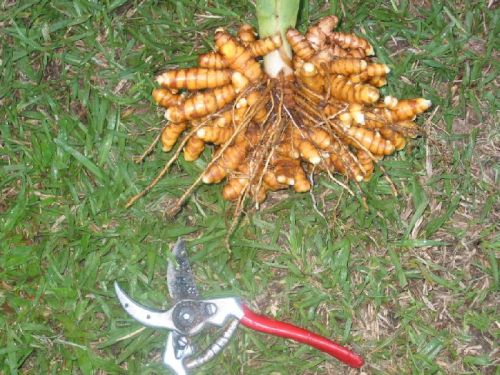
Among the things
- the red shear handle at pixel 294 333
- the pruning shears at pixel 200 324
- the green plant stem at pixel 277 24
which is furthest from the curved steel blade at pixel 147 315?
the green plant stem at pixel 277 24

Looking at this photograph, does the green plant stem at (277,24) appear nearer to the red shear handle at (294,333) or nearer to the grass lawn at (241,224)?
the grass lawn at (241,224)

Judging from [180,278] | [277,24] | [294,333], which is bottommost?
[294,333]

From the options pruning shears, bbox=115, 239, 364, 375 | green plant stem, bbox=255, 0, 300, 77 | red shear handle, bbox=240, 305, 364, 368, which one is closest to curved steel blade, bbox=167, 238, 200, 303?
pruning shears, bbox=115, 239, 364, 375

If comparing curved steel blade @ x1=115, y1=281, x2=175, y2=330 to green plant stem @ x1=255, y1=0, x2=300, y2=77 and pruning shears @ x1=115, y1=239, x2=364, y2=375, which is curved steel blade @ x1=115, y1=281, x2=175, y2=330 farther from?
green plant stem @ x1=255, y1=0, x2=300, y2=77

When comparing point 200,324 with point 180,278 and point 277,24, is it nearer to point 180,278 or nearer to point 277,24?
point 180,278

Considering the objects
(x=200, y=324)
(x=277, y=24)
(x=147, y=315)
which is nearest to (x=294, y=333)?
(x=200, y=324)
